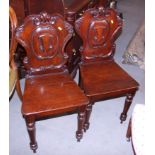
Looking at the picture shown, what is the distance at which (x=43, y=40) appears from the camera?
1701mm

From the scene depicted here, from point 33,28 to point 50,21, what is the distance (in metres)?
0.13

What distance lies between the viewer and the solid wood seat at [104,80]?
1.78m

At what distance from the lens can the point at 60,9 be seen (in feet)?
6.75

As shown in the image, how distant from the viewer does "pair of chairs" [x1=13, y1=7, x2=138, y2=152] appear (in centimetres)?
165

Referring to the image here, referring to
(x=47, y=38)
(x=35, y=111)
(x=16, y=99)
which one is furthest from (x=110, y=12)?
(x=16, y=99)

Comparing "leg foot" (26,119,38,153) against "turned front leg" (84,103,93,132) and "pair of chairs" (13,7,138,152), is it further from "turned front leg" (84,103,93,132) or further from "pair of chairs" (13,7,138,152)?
"turned front leg" (84,103,93,132)

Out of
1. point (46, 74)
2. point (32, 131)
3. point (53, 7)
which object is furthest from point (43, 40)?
point (32, 131)

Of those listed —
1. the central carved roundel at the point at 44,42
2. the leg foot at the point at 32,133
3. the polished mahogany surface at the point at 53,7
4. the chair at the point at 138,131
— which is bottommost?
the leg foot at the point at 32,133

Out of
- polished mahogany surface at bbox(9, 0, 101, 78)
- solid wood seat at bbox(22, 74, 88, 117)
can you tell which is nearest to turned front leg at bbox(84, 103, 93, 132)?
solid wood seat at bbox(22, 74, 88, 117)

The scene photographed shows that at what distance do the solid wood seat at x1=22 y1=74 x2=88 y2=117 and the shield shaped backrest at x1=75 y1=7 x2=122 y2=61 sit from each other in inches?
11.9

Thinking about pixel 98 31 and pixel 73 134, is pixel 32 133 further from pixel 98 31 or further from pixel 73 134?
pixel 98 31

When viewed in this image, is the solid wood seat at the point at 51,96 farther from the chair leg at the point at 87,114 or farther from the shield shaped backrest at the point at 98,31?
the shield shaped backrest at the point at 98,31

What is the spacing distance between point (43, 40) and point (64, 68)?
0.30 meters

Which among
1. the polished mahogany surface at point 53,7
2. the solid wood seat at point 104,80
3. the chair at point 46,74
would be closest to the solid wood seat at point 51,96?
the chair at point 46,74
